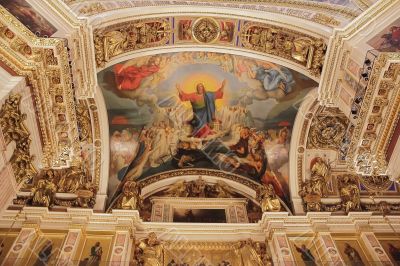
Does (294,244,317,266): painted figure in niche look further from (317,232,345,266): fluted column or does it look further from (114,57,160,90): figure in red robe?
(114,57,160,90): figure in red robe

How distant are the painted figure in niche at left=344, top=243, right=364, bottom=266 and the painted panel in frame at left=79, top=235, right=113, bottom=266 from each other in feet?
20.3

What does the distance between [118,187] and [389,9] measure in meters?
9.00

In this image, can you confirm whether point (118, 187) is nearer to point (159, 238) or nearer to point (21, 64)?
point (159, 238)

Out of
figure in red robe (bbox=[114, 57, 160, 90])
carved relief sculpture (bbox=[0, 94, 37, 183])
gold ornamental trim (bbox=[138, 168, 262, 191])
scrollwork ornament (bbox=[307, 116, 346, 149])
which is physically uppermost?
figure in red robe (bbox=[114, 57, 160, 90])

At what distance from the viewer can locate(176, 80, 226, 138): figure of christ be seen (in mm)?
12250

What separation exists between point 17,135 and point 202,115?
21.2ft

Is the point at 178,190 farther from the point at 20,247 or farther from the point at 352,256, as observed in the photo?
the point at 352,256

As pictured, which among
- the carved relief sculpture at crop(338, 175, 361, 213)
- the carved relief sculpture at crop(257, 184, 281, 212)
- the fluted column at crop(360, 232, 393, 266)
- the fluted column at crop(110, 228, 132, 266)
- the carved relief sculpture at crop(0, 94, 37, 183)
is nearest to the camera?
the carved relief sculpture at crop(0, 94, 37, 183)

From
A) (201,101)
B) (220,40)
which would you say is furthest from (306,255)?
(220,40)

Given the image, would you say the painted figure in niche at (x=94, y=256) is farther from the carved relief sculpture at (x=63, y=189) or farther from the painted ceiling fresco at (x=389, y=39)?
the painted ceiling fresco at (x=389, y=39)

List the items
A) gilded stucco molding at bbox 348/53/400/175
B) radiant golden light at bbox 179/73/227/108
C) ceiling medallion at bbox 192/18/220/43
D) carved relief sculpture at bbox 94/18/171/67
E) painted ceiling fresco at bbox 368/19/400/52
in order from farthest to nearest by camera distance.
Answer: radiant golden light at bbox 179/73/227/108, ceiling medallion at bbox 192/18/220/43, carved relief sculpture at bbox 94/18/171/67, painted ceiling fresco at bbox 368/19/400/52, gilded stucco molding at bbox 348/53/400/175

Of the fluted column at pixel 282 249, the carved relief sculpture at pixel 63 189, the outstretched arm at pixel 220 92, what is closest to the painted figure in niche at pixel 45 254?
the carved relief sculpture at pixel 63 189

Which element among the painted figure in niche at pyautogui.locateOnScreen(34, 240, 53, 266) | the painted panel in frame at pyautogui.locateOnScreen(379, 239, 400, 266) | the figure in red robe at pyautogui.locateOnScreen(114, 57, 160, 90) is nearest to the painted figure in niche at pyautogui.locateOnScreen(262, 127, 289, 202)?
the painted panel in frame at pyautogui.locateOnScreen(379, 239, 400, 266)

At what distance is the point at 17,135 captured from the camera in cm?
721
